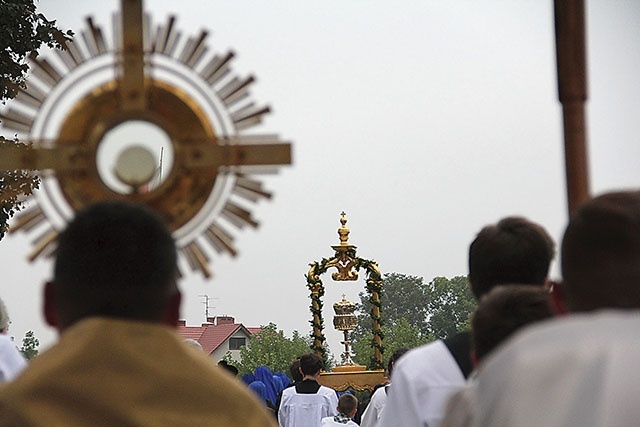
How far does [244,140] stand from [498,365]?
1.20 m

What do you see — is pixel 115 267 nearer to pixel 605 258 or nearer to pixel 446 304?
pixel 605 258

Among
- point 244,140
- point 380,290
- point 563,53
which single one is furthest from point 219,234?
point 380,290

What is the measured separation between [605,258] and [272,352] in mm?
60005

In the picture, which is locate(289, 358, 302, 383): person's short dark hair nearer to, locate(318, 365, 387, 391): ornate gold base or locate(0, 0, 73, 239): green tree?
locate(318, 365, 387, 391): ornate gold base

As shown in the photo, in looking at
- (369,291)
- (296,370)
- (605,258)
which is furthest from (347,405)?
(605,258)

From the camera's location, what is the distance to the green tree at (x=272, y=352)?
60.5 metres

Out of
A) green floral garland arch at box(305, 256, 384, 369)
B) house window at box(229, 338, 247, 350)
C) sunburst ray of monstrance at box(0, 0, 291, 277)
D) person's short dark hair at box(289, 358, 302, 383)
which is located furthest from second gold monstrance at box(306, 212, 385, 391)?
house window at box(229, 338, 247, 350)

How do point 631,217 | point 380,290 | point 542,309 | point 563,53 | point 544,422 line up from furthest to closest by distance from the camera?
point 380,290 < point 563,53 < point 542,309 < point 631,217 < point 544,422

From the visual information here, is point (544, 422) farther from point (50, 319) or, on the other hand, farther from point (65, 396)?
point (50, 319)

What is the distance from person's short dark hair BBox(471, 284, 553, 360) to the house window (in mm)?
68041

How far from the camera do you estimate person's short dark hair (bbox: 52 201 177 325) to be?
2375 mm

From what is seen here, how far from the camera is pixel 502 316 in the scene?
8.77 feet

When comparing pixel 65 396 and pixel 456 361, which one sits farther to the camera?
pixel 456 361

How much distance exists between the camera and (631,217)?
6.91 ft
